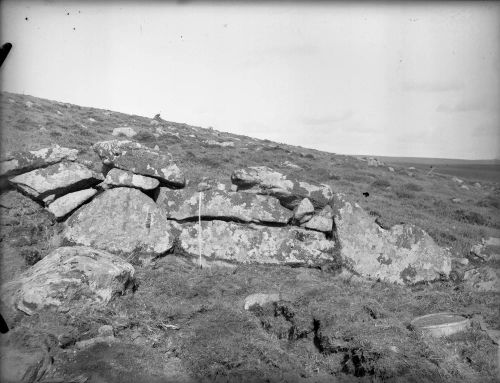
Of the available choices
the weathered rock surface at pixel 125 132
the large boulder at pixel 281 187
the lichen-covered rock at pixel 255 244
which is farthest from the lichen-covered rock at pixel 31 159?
the weathered rock surface at pixel 125 132

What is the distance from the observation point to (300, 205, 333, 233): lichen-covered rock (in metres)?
12.0

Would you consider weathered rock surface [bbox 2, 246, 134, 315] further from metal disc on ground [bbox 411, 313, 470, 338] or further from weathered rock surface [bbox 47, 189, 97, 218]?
metal disc on ground [bbox 411, 313, 470, 338]

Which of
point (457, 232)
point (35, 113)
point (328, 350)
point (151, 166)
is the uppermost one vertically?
point (35, 113)

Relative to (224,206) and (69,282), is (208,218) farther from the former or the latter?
(69,282)

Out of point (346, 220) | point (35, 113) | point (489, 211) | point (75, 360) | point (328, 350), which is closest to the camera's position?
point (75, 360)

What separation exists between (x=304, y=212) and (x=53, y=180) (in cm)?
798

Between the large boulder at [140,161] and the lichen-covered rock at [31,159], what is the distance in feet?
3.68

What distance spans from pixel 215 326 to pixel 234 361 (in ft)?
3.82

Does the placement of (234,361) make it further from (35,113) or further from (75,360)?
(35,113)

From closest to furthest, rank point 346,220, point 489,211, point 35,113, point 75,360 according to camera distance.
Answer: point 75,360 < point 346,220 < point 489,211 < point 35,113

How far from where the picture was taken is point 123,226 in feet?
35.9

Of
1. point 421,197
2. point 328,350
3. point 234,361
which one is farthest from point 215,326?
point 421,197

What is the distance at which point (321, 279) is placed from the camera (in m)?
10.6

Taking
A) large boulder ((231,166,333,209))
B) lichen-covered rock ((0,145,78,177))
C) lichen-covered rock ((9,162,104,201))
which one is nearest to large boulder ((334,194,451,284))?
large boulder ((231,166,333,209))
